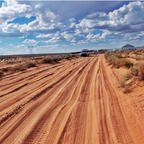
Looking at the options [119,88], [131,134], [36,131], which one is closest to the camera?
[131,134]

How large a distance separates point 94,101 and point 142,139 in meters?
2.71

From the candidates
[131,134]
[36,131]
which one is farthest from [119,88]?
[36,131]

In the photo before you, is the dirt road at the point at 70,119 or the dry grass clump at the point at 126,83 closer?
the dirt road at the point at 70,119

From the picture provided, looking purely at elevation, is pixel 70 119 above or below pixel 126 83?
below

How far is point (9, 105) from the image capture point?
6.02 metres

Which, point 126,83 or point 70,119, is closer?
point 70,119

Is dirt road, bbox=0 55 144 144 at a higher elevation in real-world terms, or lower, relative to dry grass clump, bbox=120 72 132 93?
lower

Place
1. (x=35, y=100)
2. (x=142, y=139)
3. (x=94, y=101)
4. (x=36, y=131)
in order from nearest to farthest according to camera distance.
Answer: (x=142, y=139) < (x=36, y=131) < (x=94, y=101) < (x=35, y=100)

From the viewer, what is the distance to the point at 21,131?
409 centimetres

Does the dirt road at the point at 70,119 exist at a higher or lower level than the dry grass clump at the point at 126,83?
lower

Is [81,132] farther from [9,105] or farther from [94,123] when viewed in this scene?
[9,105]

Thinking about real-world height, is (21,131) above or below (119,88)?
below

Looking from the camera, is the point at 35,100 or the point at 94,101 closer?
the point at 94,101

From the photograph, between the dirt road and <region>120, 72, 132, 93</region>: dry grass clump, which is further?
<region>120, 72, 132, 93</region>: dry grass clump
